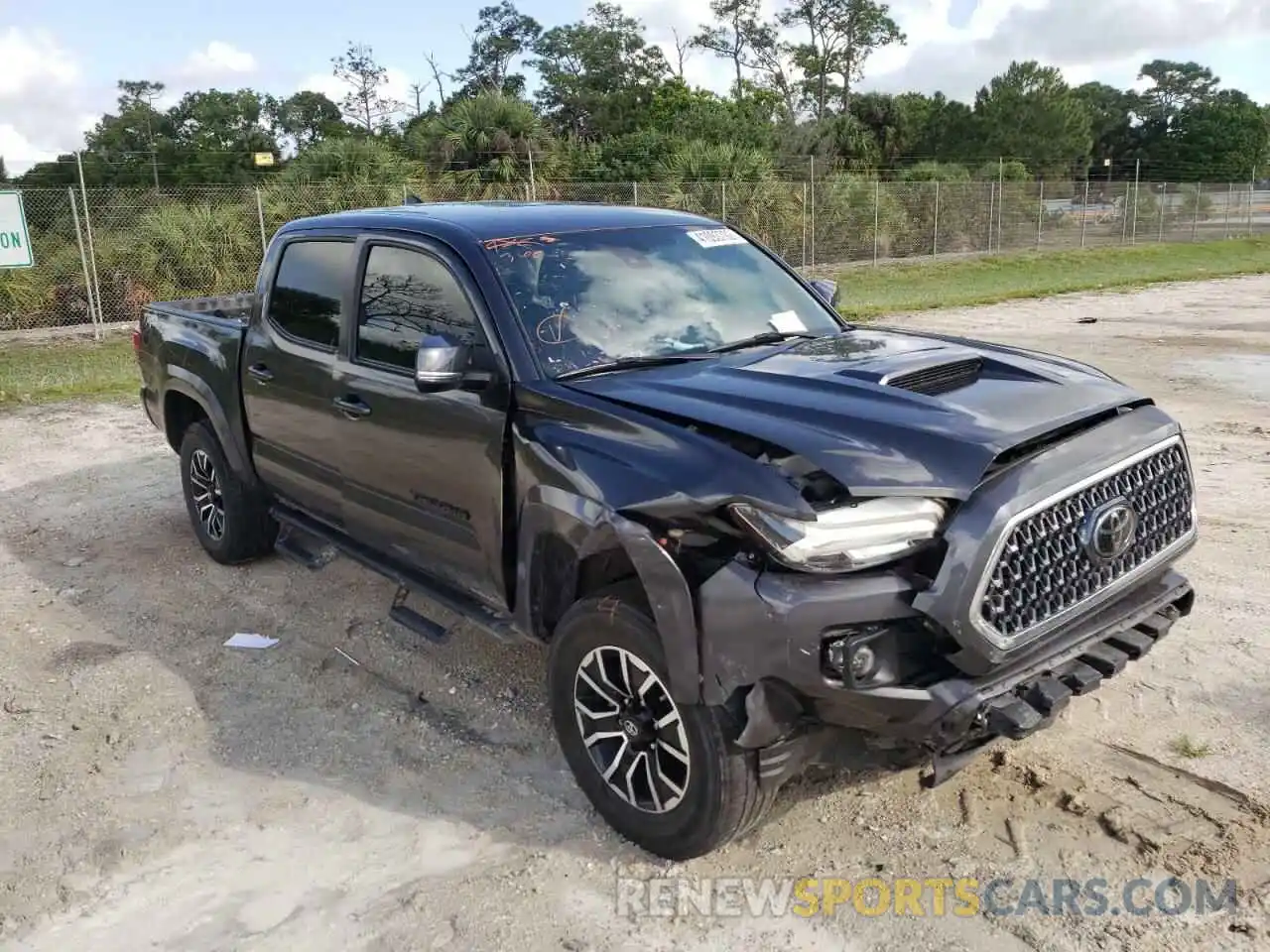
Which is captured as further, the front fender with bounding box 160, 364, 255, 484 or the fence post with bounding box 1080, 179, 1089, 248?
the fence post with bounding box 1080, 179, 1089, 248

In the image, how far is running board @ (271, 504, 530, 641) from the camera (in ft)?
12.8

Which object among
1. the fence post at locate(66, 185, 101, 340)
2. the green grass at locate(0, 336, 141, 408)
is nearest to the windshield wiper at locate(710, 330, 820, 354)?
the green grass at locate(0, 336, 141, 408)

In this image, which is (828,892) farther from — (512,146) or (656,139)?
(656,139)

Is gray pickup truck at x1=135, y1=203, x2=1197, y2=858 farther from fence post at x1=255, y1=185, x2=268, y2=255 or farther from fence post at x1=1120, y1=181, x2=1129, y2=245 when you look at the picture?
fence post at x1=1120, y1=181, x2=1129, y2=245

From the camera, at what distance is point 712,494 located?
2857 millimetres

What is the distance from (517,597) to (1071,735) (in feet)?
6.57

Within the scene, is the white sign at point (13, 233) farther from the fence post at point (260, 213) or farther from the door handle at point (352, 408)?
the door handle at point (352, 408)

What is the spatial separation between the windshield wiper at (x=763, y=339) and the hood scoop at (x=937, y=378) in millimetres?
776

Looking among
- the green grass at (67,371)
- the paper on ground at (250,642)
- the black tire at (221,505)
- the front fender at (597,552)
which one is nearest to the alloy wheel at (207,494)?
the black tire at (221,505)

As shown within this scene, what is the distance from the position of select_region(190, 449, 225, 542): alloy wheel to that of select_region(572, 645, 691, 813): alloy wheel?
327 cm

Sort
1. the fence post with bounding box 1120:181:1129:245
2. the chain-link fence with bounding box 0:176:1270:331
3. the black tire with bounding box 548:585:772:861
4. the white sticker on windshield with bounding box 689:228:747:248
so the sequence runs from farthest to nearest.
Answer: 1. the fence post with bounding box 1120:181:1129:245
2. the chain-link fence with bounding box 0:176:1270:331
3. the white sticker on windshield with bounding box 689:228:747:248
4. the black tire with bounding box 548:585:772:861

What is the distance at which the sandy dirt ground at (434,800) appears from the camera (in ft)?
9.80

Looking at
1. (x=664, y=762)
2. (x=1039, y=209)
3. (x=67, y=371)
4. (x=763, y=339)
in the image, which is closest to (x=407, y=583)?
(x=664, y=762)

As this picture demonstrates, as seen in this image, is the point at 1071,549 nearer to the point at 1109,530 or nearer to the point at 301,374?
the point at 1109,530
